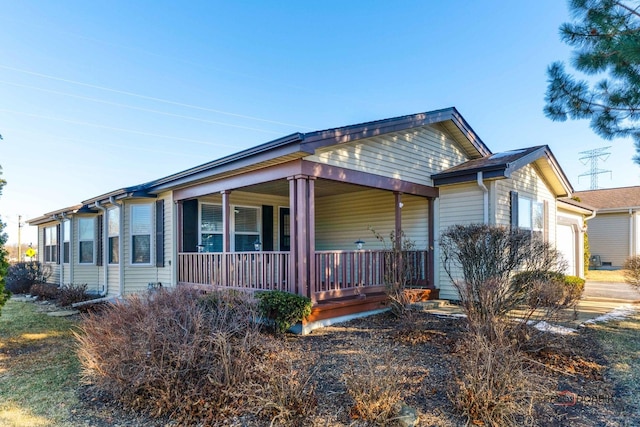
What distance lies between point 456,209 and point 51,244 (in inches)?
646

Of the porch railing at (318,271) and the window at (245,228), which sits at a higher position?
the window at (245,228)

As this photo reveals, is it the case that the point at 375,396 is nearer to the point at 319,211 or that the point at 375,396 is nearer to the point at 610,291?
the point at 319,211

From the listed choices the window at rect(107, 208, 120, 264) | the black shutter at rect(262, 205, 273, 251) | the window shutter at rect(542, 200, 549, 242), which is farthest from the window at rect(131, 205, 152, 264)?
the window shutter at rect(542, 200, 549, 242)

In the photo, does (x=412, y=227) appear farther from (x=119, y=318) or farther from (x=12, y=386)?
(x=12, y=386)

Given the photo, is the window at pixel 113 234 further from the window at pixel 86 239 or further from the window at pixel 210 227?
the window at pixel 210 227

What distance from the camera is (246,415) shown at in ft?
11.1

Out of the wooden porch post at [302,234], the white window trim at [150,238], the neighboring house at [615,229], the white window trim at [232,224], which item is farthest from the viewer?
the neighboring house at [615,229]

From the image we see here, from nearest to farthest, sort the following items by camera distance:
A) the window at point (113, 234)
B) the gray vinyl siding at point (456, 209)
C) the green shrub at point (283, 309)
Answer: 1. the green shrub at point (283, 309)
2. the gray vinyl siding at point (456, 209)
3. the window at point (113, 234)

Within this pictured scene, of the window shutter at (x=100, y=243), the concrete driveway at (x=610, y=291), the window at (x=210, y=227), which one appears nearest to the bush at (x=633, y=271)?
the concrete driveway at (x=610, y=291)

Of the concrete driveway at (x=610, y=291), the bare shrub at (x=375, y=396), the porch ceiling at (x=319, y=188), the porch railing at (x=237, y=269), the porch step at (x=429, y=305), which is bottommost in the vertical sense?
the concrete driveway at (x=610, y=291)

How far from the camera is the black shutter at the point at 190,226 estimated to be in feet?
32.2

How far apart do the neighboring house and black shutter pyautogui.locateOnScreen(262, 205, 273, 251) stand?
1950 cm

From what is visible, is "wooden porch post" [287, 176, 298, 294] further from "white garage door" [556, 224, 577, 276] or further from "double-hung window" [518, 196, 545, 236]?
"white garage door" [556, 224, 577, 276]

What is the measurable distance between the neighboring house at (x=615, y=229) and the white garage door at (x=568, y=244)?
25.8 feet
